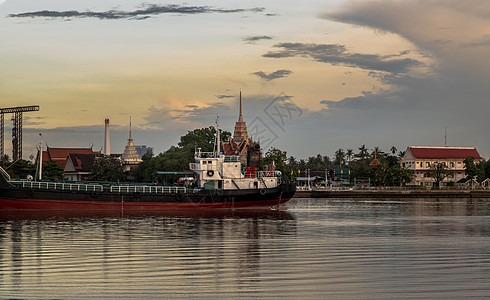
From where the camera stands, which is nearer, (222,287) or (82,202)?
(222,287)

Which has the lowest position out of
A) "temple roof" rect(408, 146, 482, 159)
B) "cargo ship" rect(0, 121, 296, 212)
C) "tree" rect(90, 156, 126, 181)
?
"cargo ship" rect(0, 121, 296, 212)

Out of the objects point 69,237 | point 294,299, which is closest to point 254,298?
point 294,299

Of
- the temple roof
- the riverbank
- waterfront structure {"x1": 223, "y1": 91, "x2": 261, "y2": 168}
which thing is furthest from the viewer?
the temple roof

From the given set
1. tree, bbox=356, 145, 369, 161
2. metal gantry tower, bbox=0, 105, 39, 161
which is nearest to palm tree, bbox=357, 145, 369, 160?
tree, bbox=356, 145, 369, 161

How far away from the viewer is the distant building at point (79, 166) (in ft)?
474

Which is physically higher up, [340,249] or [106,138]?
[106,138]

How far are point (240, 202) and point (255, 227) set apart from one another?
17073 mm

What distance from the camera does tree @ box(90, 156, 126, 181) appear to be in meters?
120

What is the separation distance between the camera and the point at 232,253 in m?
24.8

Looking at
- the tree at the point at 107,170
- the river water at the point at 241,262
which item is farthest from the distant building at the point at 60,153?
the river water at the point at 241,262

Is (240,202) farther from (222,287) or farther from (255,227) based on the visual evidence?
(222,287)

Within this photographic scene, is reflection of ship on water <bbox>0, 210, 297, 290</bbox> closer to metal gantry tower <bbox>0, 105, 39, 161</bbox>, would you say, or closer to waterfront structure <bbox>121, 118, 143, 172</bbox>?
metal gantry tower <bbox>0, 105, 39, 161</bbox>

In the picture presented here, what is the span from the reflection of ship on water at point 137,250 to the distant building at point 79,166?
105 m

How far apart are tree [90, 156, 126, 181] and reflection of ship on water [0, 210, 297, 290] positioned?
3082 inches
